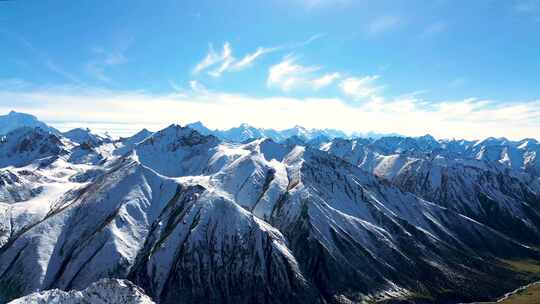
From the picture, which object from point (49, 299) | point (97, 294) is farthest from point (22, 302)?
point (97, 294)

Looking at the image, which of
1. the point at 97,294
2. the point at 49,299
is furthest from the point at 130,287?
the point at 49,299

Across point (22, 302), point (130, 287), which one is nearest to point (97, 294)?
point (130, 287)

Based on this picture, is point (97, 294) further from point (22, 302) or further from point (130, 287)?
point (22, 302)

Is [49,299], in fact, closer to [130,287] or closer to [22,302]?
[22,302]

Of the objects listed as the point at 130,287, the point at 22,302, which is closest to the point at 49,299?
the point at 22,302
